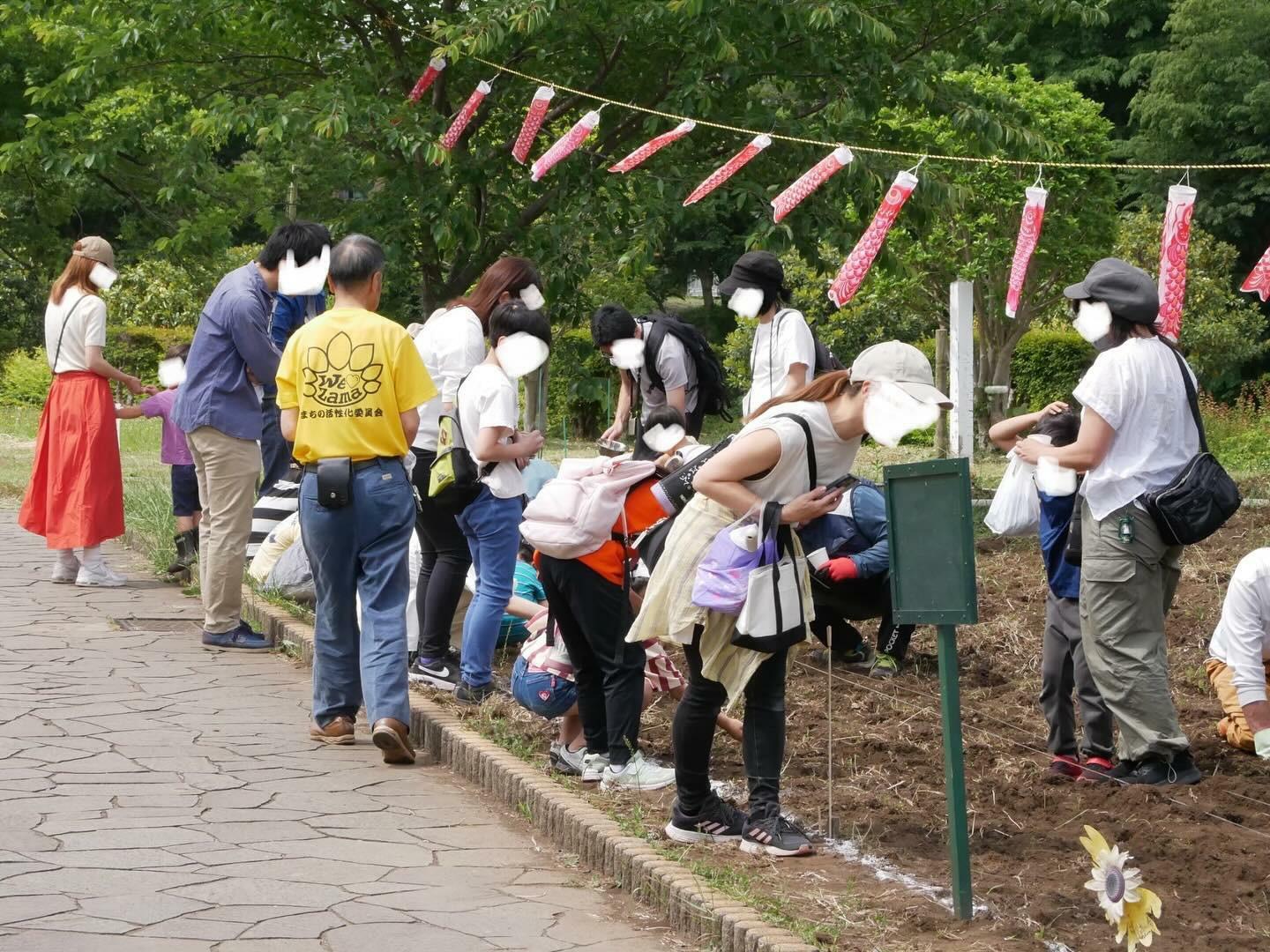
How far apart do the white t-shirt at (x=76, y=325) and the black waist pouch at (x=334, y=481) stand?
440 cm

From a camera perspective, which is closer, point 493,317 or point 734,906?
point 734,906

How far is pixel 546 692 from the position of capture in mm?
6172

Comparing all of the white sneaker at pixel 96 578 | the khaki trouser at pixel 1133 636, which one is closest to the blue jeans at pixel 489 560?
the khaki trouser at pixel 1133 636

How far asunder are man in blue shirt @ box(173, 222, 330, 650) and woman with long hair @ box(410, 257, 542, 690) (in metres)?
1.12

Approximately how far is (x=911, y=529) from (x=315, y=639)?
297 centimetres

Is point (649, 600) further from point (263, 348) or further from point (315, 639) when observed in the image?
point (263, 348)

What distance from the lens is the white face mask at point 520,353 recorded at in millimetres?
6676

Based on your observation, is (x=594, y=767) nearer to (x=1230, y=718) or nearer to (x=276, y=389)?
(x=1230, y=718)

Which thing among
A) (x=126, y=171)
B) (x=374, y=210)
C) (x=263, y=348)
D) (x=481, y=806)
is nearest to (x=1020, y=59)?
(x=126, y=171)

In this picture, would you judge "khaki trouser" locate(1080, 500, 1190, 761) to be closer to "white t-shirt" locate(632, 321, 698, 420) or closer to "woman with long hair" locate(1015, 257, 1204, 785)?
"woman with long hair" locate(1015, 257, 1204, 785)

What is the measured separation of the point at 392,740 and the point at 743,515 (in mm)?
2077

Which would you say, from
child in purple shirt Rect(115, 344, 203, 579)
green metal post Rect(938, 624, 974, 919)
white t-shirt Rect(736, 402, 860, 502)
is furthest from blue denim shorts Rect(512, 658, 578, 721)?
child in purple shirt Rect(115, 344, 203, 579)

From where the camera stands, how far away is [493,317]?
6781 mm

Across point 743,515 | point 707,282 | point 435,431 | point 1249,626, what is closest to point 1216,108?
point 707,282
